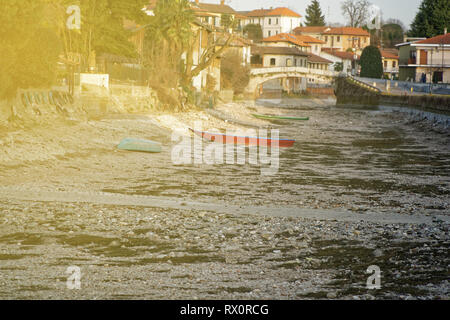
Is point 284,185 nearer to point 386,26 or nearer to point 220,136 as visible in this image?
point 220,136

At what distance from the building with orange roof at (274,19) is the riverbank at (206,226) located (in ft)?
514

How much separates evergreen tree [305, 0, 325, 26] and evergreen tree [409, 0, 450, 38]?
235 ft

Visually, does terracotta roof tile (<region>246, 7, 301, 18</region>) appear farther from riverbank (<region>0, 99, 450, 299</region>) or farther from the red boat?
riverbank (<region>0, 99, 450, 299</region>)

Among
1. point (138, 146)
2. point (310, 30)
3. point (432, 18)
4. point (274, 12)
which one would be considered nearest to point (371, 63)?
point (432, 18)

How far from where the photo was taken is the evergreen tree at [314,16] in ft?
615

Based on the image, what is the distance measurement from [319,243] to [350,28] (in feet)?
541

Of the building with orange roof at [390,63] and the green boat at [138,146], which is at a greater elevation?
the building with orange roof at [390,63]

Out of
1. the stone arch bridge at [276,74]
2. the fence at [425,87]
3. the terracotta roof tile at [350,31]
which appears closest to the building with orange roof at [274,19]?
the terracotta roof tile at [350,31]

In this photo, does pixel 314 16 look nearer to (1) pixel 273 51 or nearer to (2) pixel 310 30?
(2) pixel 310 30

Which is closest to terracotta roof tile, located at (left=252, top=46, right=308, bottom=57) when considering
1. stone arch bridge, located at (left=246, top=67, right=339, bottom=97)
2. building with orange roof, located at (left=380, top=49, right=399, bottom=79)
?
stone arch bridge, located at (left=246, top=67, right=339, bottom=97)

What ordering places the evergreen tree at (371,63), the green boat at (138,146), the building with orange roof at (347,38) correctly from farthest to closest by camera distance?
the building with orange roof at (347,38), the evergreen tree at (371,63), the green boat at (138,146)

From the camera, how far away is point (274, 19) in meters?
180

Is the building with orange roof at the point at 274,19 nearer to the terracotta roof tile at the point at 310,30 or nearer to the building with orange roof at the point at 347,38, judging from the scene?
the terracotta roof tile at the point at 310,30

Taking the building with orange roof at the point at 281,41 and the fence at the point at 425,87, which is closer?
the fence at the point at 425,87
